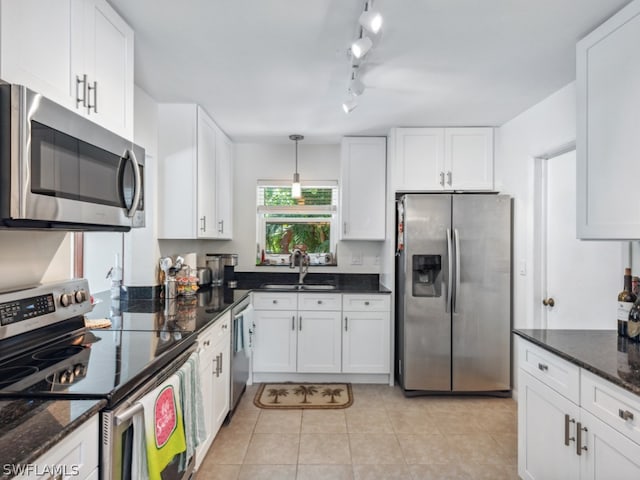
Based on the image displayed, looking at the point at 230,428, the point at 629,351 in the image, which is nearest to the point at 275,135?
the point at 230,428

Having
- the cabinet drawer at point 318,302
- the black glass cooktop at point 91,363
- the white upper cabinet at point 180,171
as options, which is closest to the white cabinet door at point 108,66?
the black glass cooktop at point 91,363

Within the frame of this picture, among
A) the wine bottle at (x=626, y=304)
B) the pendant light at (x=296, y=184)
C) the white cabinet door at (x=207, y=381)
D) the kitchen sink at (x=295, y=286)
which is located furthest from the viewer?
the kitchen sink at (x=295, y=286)

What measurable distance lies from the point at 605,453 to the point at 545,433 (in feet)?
1.29

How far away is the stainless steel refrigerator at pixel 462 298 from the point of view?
327 centimetres

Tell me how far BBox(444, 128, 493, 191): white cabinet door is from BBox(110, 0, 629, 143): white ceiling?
0.76 ft

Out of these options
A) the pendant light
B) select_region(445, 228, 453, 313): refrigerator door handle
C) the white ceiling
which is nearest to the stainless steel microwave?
the white ceiling

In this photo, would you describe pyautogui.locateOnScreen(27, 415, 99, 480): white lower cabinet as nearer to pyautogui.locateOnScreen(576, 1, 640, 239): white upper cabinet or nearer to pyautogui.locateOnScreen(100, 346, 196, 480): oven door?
pyautogui.locateOnScreen(100, 346, 196, 480): oven door

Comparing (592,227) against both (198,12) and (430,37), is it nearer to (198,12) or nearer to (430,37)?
(430,37)

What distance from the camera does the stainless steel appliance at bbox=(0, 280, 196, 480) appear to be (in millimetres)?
1112

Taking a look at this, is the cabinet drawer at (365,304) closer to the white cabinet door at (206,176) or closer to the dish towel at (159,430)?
the white cabinet door at (206,176)

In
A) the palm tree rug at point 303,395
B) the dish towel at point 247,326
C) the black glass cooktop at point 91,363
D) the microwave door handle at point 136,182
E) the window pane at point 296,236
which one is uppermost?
the microwave door handle at point 136,182

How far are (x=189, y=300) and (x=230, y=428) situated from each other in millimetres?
967

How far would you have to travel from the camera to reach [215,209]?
3.53 meters

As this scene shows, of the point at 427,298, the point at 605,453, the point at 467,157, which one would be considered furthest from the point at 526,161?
the point at 605,453
